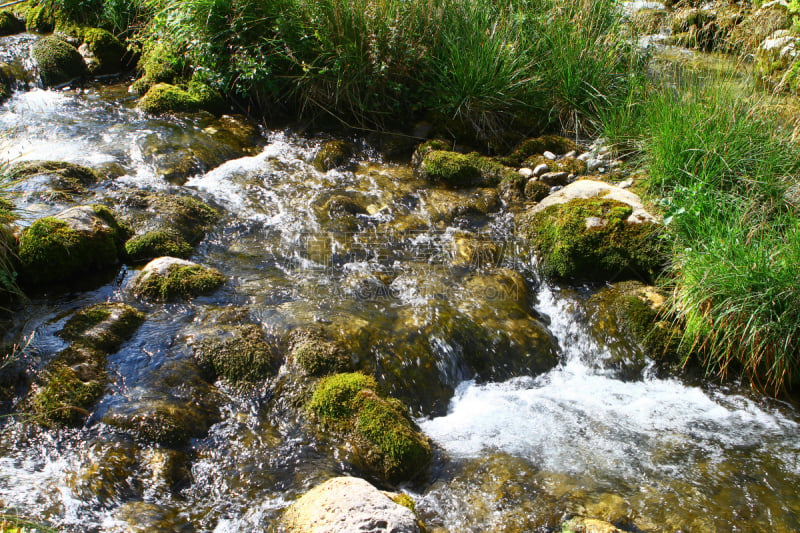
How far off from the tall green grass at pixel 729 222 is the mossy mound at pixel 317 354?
3.37 m

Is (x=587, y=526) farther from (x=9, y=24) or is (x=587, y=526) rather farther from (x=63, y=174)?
(x=9, y=24)

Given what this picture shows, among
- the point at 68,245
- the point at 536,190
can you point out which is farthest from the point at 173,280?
the point at 536,190

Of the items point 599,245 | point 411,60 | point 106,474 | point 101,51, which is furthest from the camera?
point 101,51

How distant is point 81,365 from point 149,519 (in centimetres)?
162

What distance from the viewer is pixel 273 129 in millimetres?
9180

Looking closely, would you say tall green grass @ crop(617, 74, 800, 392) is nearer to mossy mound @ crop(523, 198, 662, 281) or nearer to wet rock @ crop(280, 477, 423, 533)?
mossy mound @ crop(523, 198, 662, 281)

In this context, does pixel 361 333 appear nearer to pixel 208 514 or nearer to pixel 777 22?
pixel 208 514

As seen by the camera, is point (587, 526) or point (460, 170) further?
point (460, 170)

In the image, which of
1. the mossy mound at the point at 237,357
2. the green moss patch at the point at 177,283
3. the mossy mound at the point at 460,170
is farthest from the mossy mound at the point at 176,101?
the mossy mound at the point at 237,357

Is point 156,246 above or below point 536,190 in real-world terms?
below

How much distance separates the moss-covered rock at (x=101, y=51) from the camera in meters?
10.4

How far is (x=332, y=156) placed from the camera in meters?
8.45

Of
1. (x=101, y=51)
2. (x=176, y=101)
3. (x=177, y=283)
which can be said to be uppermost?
(x=101, y=51)

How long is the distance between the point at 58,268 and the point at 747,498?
6.36 meters
